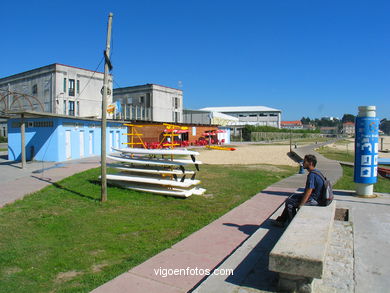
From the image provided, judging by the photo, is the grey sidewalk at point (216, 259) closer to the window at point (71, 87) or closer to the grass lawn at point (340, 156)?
the grass lawn at point (340, 156)

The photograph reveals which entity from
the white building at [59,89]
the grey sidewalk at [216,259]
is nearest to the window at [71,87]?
the white building at [59,89]

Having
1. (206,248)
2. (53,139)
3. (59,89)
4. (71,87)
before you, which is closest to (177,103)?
(71,87)

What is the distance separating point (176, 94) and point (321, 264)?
173 ft

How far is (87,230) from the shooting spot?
631 cm

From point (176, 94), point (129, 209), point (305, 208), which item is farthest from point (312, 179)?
point (176, 94)

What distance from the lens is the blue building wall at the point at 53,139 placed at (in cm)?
2002

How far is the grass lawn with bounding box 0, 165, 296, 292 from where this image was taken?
4.35 m

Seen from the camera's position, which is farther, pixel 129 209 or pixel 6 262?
pixel 129 209

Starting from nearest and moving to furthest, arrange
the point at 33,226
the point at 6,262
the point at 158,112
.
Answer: the point at 6,262
the point at 33,226
the point at 158,112

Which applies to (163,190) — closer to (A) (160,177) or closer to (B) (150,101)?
(A) (160,177)

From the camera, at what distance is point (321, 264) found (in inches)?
122

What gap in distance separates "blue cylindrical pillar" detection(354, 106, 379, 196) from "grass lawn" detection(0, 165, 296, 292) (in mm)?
2956

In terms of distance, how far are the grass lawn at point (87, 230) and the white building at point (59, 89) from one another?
2906 centimetres

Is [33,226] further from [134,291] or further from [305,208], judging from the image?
[305,208]
